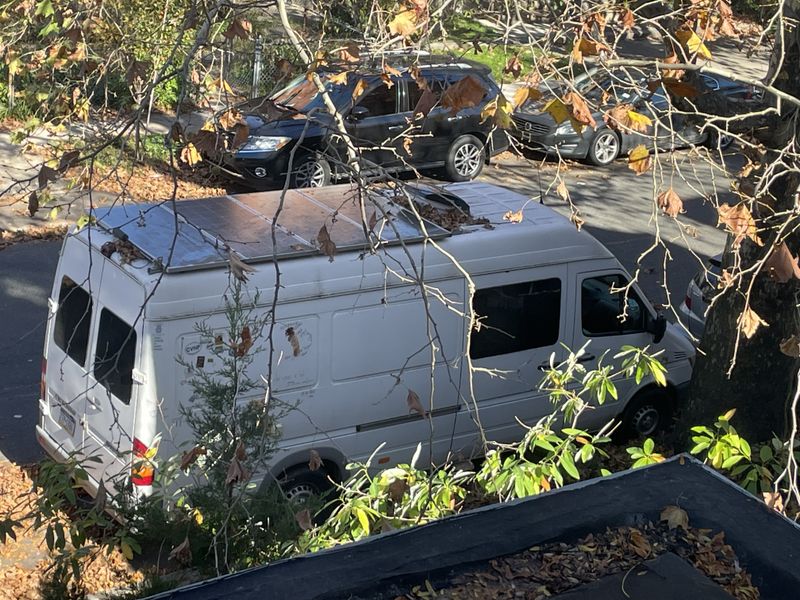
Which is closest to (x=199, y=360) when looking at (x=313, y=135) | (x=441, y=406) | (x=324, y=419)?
(x=324, y=419)

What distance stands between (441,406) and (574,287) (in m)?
1.55

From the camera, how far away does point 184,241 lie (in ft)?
22.6

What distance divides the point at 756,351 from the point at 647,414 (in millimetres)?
1664

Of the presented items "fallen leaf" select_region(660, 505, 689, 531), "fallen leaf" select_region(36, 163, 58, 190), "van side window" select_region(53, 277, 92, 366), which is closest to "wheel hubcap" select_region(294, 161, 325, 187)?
"van side window" select_region(53, 277, 92, 366)

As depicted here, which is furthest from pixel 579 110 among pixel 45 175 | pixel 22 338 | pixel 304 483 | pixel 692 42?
pixel 22 338

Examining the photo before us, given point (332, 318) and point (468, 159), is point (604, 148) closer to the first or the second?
point (468, 159)

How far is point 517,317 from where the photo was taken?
8.11m

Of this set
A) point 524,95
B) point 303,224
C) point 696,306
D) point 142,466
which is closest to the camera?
point 524,95

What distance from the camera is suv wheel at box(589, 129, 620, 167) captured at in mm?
19453

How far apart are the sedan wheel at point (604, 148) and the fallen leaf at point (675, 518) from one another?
15737mm

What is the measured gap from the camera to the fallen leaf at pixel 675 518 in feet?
13.9

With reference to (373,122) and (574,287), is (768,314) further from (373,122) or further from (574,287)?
(373,122)

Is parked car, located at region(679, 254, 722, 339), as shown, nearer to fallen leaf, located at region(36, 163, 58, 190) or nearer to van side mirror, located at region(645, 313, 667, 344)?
van side mirror, located at region(645, 313, 667, 344)

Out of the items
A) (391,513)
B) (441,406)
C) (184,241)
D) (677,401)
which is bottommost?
(677,401)
